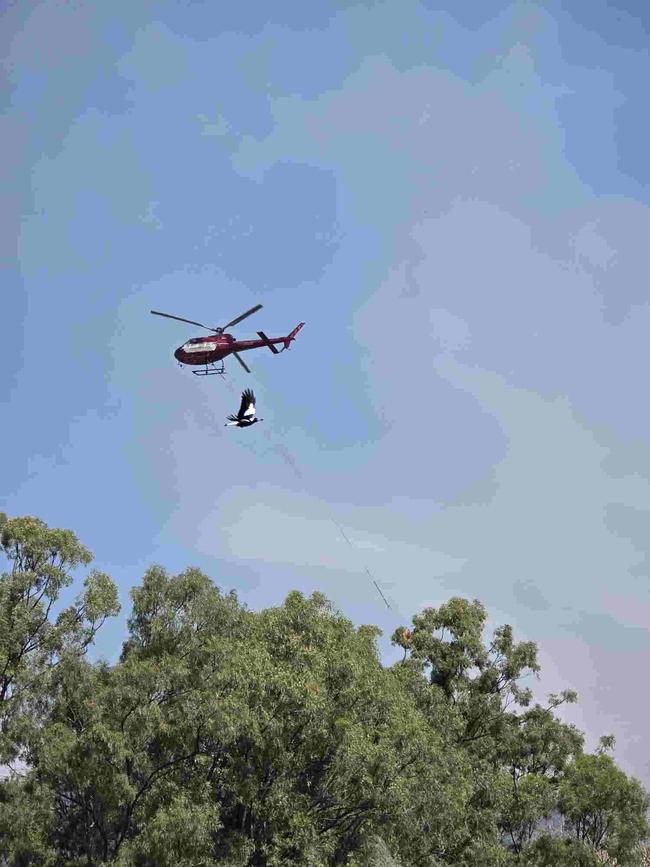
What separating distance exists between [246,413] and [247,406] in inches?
12.7

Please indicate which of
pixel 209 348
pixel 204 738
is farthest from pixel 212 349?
pixel 204 738

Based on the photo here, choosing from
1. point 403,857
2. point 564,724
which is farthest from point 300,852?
point 564,724

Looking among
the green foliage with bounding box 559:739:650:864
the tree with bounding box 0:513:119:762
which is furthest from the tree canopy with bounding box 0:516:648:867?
the green foliage with bounding box 559:739:650:864

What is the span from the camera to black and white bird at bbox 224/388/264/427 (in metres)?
33.1

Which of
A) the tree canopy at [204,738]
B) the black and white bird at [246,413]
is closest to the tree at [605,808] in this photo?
the tree canopy at [204,738]

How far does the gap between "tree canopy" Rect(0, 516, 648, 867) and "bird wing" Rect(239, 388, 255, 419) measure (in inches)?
283

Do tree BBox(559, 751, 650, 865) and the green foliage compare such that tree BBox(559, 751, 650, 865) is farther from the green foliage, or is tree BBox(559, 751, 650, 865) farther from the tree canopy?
the tree canopy

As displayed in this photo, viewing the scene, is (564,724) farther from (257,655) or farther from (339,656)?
(257,655)

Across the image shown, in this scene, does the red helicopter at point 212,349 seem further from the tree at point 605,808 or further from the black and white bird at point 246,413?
the tree at point 605,808

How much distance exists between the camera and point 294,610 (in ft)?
90.5

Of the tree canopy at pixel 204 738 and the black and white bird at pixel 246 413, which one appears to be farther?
the black and white bird at pixel 246 413

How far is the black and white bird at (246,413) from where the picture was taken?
33094 mm

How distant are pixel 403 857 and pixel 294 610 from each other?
8.09 meters

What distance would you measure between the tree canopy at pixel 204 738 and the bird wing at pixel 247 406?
23.6ft
